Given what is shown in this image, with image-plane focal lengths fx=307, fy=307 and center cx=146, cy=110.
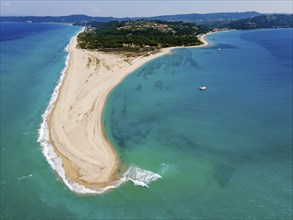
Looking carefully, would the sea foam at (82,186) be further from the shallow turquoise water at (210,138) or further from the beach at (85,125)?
the shallow turquoise water at (210,138)

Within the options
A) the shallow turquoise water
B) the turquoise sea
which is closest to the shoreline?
the turquoise sea

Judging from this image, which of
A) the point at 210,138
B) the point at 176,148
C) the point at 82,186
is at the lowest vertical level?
the point at 82,186

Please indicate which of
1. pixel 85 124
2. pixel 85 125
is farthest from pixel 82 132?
pixel 85 124

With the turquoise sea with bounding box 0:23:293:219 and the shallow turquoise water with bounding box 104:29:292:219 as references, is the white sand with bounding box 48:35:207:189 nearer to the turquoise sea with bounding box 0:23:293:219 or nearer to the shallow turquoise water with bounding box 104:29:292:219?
the turquoise sea with bounding box 0:23:293:219

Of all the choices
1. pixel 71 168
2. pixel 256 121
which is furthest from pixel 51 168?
pixel 256 121

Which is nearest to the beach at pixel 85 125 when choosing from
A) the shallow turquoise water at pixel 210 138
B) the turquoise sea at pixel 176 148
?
the turquoise sea at pixel 176 148

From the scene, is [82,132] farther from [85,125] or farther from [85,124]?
[85,124]

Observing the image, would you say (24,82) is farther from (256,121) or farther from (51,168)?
(256,121)

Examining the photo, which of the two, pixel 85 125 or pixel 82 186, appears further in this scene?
pixel 85 125
